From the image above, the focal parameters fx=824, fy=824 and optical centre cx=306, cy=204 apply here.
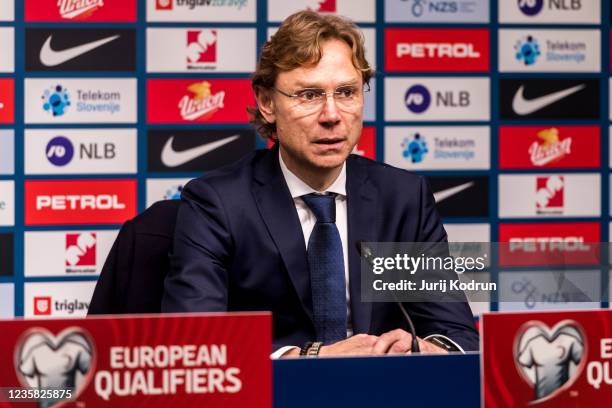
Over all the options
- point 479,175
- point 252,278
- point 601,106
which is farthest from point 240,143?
point 252,278

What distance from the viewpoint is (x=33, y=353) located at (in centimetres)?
75

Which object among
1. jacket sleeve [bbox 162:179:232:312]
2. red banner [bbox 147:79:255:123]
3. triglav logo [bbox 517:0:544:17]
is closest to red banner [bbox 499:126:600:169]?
triglav logo [bbox 517:0:544:17]

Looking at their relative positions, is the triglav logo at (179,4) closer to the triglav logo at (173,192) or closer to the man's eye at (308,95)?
the triglav logo at (173,192)

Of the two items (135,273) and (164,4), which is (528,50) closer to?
(164,4)

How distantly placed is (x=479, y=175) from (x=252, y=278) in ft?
6.72

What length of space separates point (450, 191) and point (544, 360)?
253 centimetres

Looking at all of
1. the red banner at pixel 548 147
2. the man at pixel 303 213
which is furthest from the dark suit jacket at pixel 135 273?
the red banner at pixel 548 147

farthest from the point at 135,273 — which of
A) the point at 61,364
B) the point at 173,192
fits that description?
the point at 173,192

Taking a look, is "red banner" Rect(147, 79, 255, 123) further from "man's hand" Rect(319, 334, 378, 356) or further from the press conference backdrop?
"man's hand" Rect(319, 334, 378, 356)

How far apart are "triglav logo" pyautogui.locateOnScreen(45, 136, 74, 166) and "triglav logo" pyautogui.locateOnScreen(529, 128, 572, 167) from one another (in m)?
1.83

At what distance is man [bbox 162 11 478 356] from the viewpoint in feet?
4.55

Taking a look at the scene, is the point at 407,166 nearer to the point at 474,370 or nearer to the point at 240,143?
the point at 240,143

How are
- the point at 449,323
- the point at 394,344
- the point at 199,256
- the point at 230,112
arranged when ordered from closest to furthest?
the point at 394,344 → the point at 449,323 → the point at 199,256 → the point at 230,112

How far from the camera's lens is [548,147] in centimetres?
337
